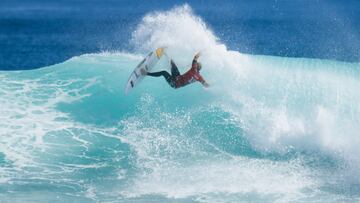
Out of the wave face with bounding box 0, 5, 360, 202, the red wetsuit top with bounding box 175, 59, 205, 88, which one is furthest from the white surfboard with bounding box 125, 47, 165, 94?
the red wetsuit top with bounding box 175, 59, 205, 88

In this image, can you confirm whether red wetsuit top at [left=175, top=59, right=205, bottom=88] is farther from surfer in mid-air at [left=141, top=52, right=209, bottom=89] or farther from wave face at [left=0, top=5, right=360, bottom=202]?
wave face at [left=0, top=5, right=360, bottom=202]

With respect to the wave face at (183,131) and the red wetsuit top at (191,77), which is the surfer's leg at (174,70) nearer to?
the red wetsuit top at (191,77)

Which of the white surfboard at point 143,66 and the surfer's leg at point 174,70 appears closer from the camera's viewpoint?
the surfer's leg at point 174,70

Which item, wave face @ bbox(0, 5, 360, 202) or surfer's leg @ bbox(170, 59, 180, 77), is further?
surfer's leg @ bbox(170, 59, 180, 77)

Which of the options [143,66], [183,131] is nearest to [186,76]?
[143,66]

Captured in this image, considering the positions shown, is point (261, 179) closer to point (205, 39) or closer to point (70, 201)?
point (70, 201)

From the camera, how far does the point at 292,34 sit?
131 ft

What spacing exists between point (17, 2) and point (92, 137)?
1367 inches

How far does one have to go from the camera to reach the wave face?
658 inches

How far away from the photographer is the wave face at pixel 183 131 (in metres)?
16.7

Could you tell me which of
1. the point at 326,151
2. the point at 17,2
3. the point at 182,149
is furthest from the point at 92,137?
the point at 17,2

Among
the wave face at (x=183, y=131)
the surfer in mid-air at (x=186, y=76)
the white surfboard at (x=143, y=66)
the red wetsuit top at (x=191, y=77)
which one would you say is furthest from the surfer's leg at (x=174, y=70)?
the wave face at (x=183, y=131)

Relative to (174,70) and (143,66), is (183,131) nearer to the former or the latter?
(143,66)

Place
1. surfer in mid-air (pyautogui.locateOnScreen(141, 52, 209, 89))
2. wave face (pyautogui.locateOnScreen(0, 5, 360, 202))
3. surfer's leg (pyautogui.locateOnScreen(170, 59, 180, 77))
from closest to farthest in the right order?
wave face (pyautogui.locateOnScreen(0, 5, 360, 202)) → surfer in mid-air (pyautogui.locateOnScreen(141, 52, 209, 89)) → surfer's leg (pyautogui.locateOnScreen(170, 59, 180, 77))
